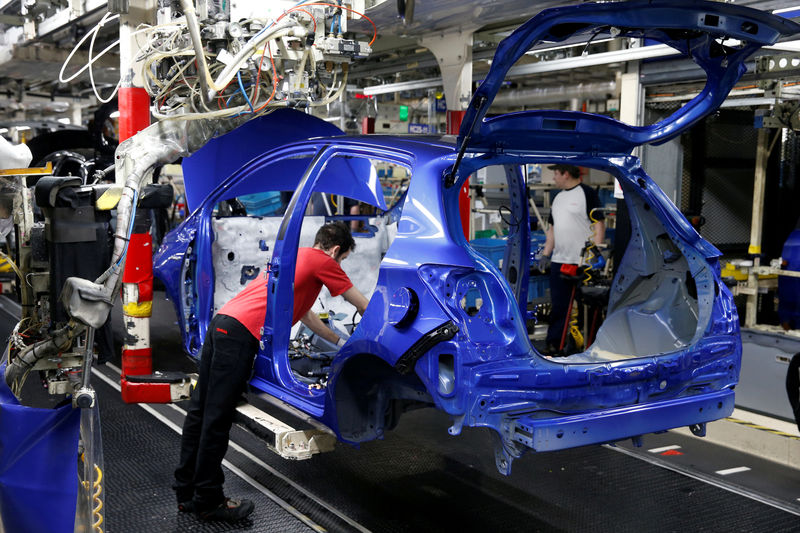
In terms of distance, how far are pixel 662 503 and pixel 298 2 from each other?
3877 mm

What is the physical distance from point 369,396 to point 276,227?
2.23 m

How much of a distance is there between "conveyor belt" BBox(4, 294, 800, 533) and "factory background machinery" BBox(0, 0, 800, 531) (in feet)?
0.08

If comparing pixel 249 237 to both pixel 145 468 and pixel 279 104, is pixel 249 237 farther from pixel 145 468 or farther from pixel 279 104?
pixel 145 468

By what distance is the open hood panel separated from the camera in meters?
2.86

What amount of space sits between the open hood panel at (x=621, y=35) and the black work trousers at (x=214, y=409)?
5.16 feet

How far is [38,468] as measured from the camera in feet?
8.46

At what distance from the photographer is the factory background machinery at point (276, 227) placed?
3000mm

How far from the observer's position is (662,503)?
4266mm

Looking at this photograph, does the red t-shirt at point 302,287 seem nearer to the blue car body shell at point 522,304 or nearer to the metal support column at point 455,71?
the blue car body shell at point 522,304

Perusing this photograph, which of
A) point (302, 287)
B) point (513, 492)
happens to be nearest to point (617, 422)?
point (513, 492)

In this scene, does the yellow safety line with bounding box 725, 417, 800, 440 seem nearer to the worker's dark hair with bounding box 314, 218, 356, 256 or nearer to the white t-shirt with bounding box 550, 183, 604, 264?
the white t-shirt with bounding box 550, 183, 604, 264

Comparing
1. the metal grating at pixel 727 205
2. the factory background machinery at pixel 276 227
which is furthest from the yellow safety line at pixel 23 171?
the metal grating at pixel 727 205

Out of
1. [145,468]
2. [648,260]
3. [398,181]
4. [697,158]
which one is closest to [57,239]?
[145,468]

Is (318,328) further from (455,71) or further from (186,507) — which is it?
(455,71)
